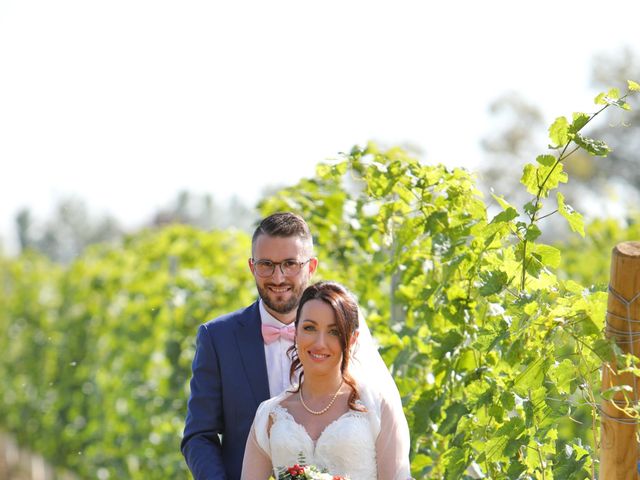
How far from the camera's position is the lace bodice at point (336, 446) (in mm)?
3346

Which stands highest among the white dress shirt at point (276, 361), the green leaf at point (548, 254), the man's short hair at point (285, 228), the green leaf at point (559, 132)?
the green leaf at point (559, 132)

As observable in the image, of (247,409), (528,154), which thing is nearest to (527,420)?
(247,409)

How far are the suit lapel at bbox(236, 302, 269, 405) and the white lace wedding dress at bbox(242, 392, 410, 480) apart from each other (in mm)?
386

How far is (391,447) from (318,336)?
400 mm

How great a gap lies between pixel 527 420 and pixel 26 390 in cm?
1056

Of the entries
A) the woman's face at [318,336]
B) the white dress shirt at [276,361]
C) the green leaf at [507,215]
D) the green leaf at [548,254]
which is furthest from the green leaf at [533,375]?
the white dress shirt at [276,361]

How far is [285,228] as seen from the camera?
3711 mm

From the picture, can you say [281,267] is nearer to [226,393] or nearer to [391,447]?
[226,393]

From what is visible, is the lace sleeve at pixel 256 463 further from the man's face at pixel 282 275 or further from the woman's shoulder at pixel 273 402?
the man's face at pixel 282 275

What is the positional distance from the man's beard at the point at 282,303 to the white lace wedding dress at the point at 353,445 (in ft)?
1.43

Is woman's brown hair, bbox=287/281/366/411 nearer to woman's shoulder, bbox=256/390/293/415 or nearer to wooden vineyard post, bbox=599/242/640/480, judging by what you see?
woman's shoulder, bbox=256/390/293/415

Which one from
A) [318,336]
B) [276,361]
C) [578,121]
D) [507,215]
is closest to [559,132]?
[578,121]

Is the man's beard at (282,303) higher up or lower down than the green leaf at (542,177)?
lower down

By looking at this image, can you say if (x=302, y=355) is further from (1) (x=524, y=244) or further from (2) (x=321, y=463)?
(1) (x=524, y=244)
